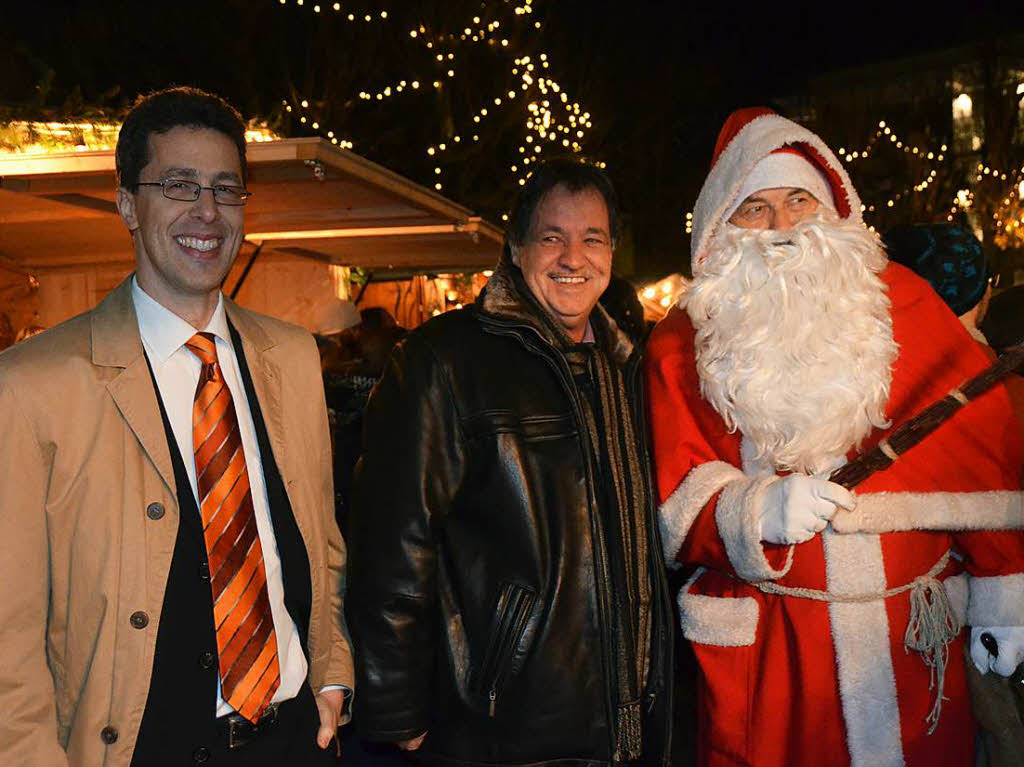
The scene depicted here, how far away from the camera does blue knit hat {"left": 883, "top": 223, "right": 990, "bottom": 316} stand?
3.34m

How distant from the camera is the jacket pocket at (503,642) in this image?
2.52 m

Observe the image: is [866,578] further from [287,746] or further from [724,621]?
[287,746]

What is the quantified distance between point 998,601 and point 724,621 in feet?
2.60

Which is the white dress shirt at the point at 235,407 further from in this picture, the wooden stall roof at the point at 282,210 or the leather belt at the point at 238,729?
the wooden stall roof at the point at 282,210

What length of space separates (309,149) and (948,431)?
8.98 ft

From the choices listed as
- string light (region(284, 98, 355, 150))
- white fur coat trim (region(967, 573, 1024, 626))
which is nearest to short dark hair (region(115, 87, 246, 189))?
white fur coat trim (region(967, 573, 1024, 626))

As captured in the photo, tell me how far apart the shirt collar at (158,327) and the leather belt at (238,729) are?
82 centimetres

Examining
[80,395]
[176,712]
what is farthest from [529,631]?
[80,395]

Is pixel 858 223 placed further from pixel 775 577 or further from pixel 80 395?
pixel 80 395

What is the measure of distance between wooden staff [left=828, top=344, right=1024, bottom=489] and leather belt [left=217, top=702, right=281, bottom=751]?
170cm

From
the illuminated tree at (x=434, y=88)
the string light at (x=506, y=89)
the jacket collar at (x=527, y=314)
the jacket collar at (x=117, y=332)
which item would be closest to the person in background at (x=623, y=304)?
the jacket collar at (x=527, y=314)

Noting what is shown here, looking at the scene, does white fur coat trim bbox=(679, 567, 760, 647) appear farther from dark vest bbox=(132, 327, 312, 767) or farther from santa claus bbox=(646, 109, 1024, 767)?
dark vest bbox=(132, 327, 312, 767)

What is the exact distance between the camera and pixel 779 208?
2.98 metres

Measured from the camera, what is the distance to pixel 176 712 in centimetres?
192
